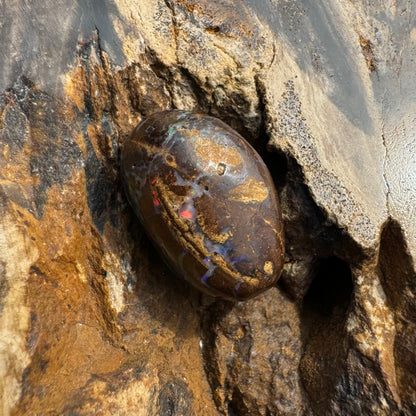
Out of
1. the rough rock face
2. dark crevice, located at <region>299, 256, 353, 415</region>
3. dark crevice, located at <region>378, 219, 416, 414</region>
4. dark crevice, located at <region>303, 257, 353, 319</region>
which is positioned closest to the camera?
the rough rock face

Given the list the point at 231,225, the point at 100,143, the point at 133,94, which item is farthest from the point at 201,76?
the point at 231,225

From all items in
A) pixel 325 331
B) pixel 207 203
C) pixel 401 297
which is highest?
pixel 207 203

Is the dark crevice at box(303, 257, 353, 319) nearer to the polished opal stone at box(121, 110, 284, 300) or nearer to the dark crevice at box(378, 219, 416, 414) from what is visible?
the dark crevice at box(378, 219, 416, 414)

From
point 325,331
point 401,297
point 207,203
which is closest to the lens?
point 207,203

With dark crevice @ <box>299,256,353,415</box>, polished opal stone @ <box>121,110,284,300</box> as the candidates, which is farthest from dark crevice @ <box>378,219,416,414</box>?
polished opal stone @ <box>121,110,284,300</box>

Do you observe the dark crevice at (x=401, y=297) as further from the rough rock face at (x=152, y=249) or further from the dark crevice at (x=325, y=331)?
the dark crevice at (x=325, y=331)

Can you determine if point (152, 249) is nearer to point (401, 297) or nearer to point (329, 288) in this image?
point (329, 288)

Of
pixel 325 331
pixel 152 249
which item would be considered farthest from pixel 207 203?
pixel 325 331
